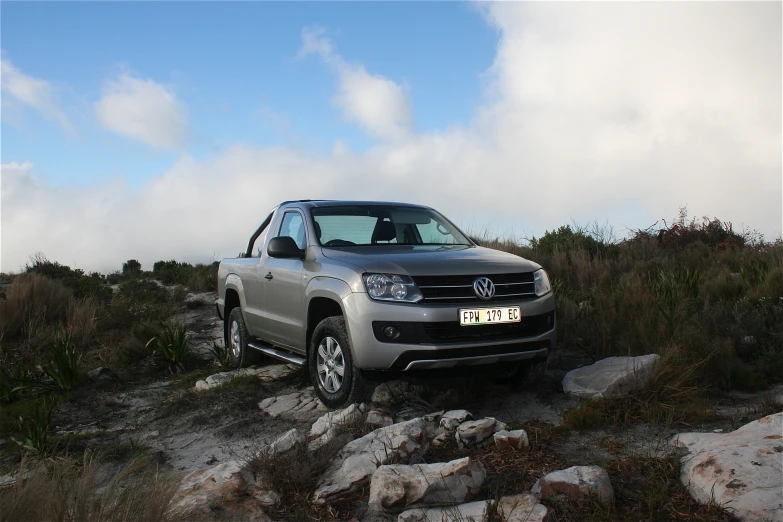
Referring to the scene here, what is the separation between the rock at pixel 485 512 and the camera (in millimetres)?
3584

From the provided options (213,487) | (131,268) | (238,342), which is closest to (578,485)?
(213,487)

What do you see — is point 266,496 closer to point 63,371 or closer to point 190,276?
point 63,371

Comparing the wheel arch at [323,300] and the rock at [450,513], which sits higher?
the wheel arch at [323,300]

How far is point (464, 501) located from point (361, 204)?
3796 mm

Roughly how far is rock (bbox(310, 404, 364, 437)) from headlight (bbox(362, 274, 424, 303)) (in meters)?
0.89

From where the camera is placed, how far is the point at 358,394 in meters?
5.61

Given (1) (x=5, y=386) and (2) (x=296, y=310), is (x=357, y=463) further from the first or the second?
(1) (x=5, y=386)

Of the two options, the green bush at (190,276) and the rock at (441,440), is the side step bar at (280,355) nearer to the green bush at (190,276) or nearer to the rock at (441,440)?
the rock at (441,440)

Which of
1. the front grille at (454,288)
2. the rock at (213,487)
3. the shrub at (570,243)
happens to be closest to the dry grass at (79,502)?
the rock at (213,487)

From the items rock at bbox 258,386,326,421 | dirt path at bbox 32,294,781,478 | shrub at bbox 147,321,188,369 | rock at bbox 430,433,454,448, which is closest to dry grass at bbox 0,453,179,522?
dirt path at bbox 32,294,781,478

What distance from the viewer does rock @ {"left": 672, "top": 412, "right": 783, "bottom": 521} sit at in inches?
144

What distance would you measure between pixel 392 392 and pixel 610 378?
6.15 ft

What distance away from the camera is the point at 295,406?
652cm

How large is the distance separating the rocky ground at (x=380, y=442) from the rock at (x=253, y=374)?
3 centimetres
